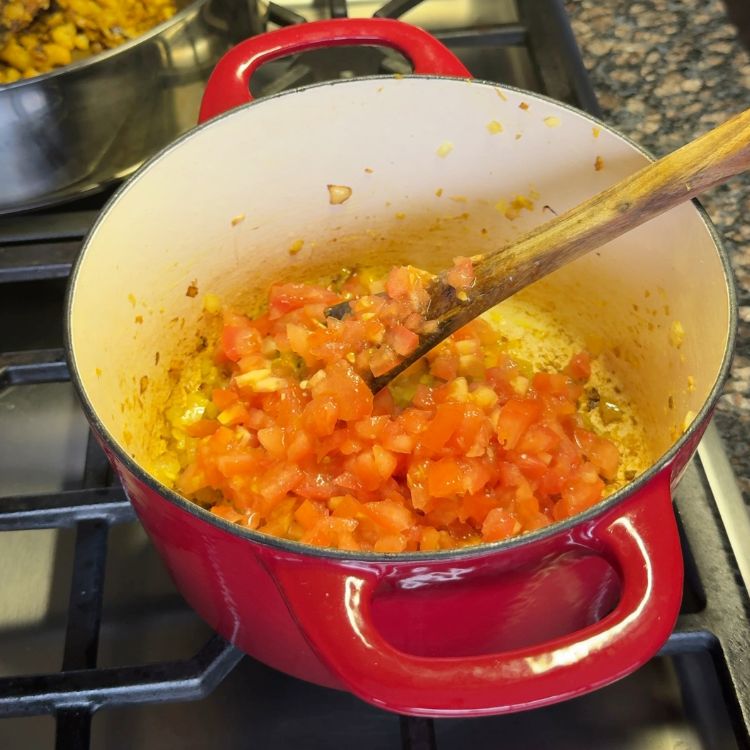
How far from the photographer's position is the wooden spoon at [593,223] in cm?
74

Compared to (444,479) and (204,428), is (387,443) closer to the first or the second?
(444,479)

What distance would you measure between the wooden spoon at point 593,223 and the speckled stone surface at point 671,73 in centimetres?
41

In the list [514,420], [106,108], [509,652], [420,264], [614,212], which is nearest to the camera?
[509,652]

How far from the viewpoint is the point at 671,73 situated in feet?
4.52

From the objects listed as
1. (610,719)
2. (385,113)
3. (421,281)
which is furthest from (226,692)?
(385,113)

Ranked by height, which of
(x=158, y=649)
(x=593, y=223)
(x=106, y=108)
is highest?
(x=106, y=108)

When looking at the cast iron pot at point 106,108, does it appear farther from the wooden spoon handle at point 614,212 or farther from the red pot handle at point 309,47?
the wooden spoon handle at point 614,212

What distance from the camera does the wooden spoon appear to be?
2.43ft

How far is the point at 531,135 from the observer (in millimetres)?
965

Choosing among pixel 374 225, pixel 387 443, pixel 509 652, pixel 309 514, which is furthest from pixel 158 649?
pixel 374 225

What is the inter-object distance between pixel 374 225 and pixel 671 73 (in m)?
0.63

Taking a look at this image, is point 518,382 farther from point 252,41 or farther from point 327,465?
point 252,41

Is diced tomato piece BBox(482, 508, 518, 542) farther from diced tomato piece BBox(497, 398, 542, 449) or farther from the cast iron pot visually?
the cast iron pot

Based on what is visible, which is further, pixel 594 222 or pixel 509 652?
pixel 594 222
